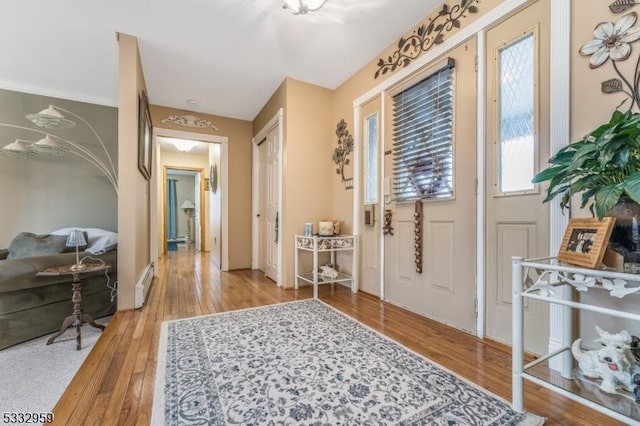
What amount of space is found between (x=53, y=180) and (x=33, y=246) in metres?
1.55

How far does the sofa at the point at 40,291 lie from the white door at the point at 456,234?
2889 mm

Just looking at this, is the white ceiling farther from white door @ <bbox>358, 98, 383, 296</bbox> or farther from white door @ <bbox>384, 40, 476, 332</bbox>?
white door @ <bbox>384, 40, 476, 332</bbox>

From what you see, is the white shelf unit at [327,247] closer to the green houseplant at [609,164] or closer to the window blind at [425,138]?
the window blind at [425,138]

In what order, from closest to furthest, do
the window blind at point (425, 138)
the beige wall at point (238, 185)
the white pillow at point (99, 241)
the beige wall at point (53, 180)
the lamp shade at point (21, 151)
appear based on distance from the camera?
the window blind at point (425, 138) → the white pillow at point (99, 241) → the lamp shade at point (21, 151) → the beige wall at point (53, 180) → the beige wall at point (238, 185)

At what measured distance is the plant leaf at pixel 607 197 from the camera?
958mm

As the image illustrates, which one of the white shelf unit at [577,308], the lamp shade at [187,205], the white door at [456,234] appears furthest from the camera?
the lamp shade at [187,205]

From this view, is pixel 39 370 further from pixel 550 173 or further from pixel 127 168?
pixel 550 173

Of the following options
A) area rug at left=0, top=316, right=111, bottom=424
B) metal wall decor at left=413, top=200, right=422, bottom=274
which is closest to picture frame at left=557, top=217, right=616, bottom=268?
metal wall decor at left=413, top=200, right=422, bottom=274

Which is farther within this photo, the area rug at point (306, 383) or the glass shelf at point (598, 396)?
the area rug at point (306, 383)

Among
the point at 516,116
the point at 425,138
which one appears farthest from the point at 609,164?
the point at 425,138

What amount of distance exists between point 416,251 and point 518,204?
2.96 ft

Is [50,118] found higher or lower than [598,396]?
higher

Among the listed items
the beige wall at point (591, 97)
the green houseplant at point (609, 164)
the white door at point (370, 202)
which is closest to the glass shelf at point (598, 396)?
the beige wall at point (591, 97)

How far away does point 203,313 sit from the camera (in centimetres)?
252
